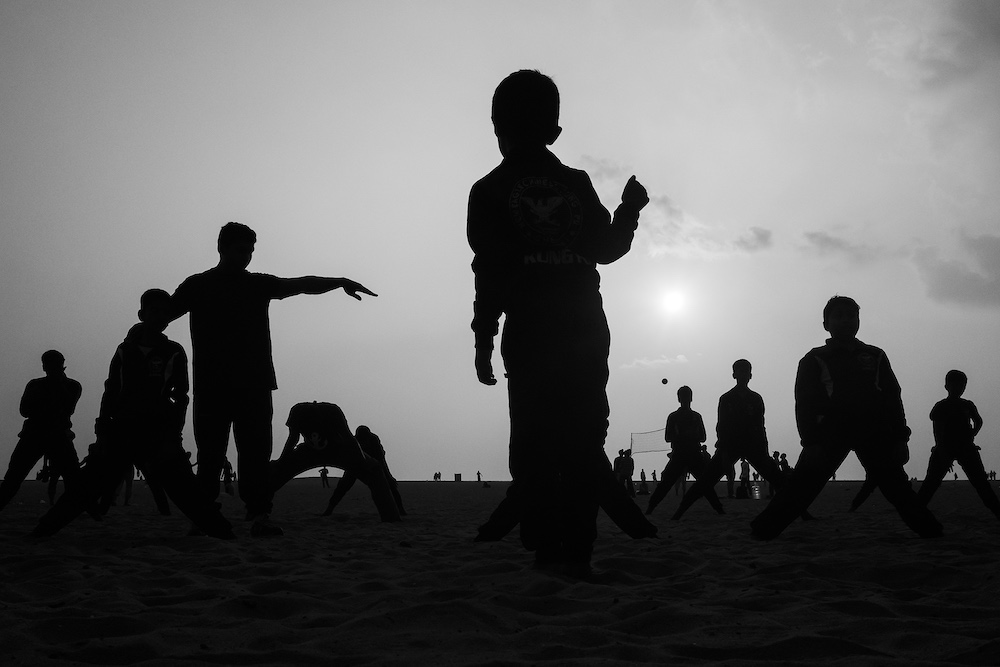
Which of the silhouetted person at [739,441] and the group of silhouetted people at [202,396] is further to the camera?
the silhouetted person at [739,441]

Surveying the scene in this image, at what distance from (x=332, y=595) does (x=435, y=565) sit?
1.07 meters

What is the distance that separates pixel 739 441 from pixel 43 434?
7669 millimetres

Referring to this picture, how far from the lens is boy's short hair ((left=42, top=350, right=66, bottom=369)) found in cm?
821

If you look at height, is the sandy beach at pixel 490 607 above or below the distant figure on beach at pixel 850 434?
below

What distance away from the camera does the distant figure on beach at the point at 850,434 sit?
5.73m

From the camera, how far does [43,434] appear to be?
25.2ft

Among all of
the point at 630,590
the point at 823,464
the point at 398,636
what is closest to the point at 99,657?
the point at 398,636

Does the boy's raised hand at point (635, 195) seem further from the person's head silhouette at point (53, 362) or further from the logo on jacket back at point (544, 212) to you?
the person's head silhouette at point (53, 362)

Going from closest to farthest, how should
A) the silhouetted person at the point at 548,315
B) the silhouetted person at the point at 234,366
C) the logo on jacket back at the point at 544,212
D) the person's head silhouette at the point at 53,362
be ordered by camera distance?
the silhouetted person at the point at 548,315
the logo on jacket back at the point at 544,212
the silhouetted person at the point at 234,366
the person's head silhouette at the point at 53,362

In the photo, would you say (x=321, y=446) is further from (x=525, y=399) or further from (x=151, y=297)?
(x=525, y=399)

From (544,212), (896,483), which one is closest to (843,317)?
(896,483)

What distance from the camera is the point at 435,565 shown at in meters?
4.26

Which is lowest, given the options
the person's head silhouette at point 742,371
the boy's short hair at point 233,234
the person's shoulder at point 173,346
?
the person's shoulder at point 173,346

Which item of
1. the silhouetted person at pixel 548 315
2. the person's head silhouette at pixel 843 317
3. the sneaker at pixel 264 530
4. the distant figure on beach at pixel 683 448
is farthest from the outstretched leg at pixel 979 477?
the sneaker at pixel 264 530
